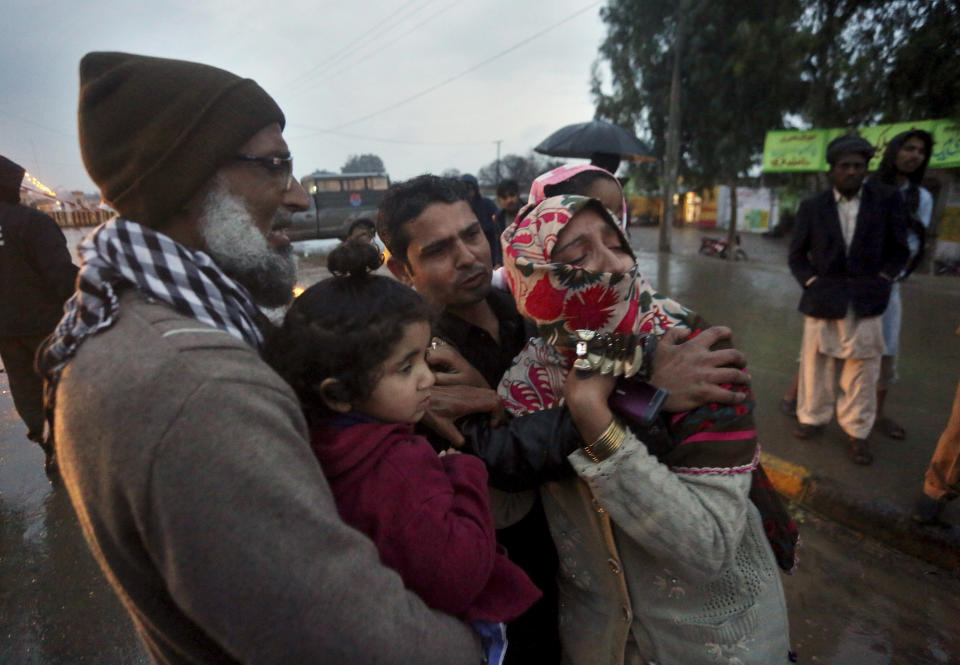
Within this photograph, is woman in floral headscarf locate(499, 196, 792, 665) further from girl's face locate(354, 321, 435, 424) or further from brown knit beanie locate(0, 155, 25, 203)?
brown knit beanie locate(0, 155, 25, 203)

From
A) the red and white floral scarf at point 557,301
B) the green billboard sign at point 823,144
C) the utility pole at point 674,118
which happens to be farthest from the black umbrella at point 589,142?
the utility pole at point 674,118

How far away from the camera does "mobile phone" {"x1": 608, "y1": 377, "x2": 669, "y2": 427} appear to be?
113cm

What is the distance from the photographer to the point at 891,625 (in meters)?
2.61

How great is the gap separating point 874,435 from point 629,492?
3.98 metres

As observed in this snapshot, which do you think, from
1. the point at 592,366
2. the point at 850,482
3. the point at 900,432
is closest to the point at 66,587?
the point at 592,366

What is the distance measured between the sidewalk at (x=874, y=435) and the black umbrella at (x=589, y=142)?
2697 millimetres

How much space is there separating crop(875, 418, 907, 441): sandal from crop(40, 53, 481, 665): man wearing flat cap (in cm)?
Result: 426

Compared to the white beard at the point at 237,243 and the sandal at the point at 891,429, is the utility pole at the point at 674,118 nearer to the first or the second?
the sandal at the point at 891,429

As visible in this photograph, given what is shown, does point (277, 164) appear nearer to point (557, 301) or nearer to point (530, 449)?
point (557, 301)

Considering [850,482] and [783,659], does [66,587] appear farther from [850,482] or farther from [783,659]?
→ [850,482]

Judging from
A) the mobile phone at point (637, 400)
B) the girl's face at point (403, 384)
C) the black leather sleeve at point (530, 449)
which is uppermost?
the girl's face at point (403, 384)

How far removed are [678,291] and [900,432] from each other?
6.45 m

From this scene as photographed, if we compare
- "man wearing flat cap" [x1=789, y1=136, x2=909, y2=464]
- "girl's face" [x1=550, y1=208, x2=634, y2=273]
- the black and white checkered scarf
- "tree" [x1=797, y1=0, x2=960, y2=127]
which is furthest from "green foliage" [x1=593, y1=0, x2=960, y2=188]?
the black and white checkered scarf

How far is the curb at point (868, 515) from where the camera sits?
9.77ft
